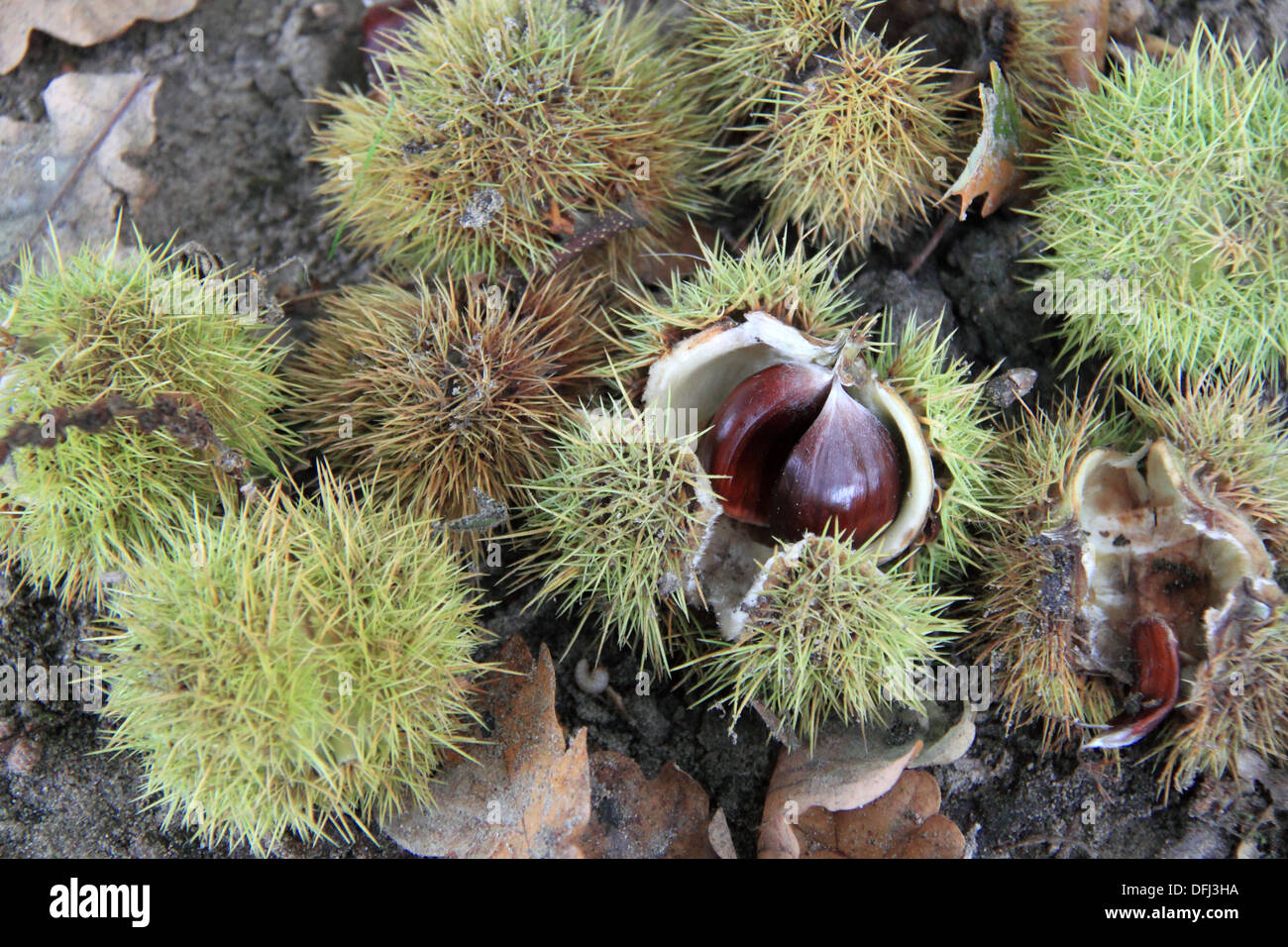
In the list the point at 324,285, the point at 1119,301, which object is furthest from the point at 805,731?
the point at 324,285

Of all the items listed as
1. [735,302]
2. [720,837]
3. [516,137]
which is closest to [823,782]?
[720,837]

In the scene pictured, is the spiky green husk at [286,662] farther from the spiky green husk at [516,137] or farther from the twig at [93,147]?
the twig at [93,147]

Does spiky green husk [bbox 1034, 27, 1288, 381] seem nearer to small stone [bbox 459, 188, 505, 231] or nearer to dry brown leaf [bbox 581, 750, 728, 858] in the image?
small stone [bbox 459, 188, 505, 231]

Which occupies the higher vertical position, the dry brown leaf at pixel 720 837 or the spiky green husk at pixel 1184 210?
the spiky green husk at pixel 1184 210

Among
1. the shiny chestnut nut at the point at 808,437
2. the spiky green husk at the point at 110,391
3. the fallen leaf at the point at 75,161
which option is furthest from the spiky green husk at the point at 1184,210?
the fallen leaf at the point at 75,161

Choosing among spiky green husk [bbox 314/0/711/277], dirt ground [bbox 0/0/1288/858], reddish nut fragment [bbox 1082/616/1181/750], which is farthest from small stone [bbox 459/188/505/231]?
reddish nut fragment [bbox 1082/616/1181/750]

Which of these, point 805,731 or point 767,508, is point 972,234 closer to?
point 767,508

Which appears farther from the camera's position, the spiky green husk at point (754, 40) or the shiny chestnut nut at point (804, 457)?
the spiky green husk at point (754, 40)
